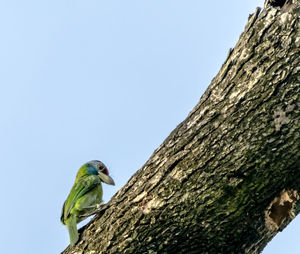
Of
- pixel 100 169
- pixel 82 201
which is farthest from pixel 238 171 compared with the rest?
pixel 100 169

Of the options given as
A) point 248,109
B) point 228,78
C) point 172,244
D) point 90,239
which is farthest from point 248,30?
point 90,239

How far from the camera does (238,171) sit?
3.46 m

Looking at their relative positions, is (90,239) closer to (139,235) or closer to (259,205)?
(139,235)

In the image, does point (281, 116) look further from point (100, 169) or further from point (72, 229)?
point (100, 169)

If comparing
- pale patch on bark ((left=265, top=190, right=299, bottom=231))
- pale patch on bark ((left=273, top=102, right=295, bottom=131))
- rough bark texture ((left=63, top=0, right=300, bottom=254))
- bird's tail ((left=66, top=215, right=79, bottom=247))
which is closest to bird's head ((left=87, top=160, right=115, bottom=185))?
bird's tail ((left=66, top=215, right=79, bottom=247))

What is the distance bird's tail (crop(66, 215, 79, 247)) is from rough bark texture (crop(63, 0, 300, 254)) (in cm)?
53

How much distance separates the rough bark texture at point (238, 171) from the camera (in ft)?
11.2

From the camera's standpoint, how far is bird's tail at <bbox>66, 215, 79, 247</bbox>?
4.13 metres

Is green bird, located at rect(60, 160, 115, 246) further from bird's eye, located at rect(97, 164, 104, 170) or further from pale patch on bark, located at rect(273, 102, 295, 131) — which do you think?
pale patch on bark, located at rect(273, 102, 295, 131)

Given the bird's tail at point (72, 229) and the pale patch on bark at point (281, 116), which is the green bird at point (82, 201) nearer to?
the bird's tail at point (72, 229)

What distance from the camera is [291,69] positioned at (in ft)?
11.3

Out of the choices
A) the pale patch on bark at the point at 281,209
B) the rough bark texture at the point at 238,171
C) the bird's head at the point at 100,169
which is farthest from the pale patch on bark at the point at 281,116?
the bird's head at the point at 100,169

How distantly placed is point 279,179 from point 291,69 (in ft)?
3.01

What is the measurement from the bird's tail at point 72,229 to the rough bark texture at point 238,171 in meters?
0.53
